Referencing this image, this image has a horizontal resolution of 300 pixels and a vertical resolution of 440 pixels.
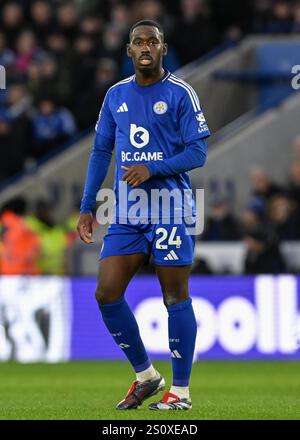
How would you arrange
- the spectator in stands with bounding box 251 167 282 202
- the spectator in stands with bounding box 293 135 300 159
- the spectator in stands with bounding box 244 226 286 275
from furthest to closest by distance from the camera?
the spectator in stands with bounding box 293 135 300 159, the spectator in stands with bounding box 251 167 282 202, the spectator in stands with bounding box 244 226 286 275

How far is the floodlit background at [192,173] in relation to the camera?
15.4 metres

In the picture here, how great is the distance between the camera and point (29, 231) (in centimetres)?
1636

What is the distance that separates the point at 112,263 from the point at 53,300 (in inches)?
282

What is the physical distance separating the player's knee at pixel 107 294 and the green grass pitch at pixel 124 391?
700mm

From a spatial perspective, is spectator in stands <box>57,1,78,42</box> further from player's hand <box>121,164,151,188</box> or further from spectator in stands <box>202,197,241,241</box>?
player's hand <box>121,164,151,188</box>

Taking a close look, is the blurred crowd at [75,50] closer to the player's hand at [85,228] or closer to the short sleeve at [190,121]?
the player's hand at [85,228]

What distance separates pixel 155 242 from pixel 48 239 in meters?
8.11

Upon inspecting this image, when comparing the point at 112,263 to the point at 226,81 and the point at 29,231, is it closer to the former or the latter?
the point at 29,231

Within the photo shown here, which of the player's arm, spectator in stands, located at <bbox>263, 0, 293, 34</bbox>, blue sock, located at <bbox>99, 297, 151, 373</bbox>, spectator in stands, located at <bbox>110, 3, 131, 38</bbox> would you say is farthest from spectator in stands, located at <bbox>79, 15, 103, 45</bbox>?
blue sock, located at <bbox>99, 297, 151, 373</bbox>

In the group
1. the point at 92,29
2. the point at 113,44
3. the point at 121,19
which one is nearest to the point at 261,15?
the point at 121,19

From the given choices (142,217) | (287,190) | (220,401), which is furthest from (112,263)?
(287,190)

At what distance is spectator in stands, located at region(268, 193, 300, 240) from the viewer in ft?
53.9

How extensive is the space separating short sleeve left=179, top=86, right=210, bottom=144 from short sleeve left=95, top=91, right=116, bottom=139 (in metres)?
0.51
